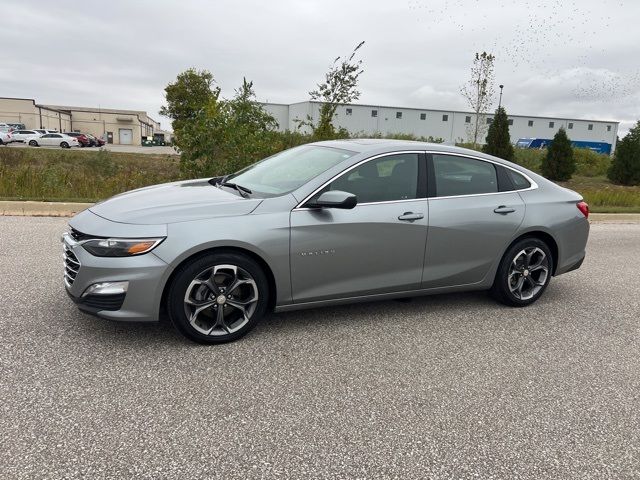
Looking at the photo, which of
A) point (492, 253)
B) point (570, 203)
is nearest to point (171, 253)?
point (492, 253)

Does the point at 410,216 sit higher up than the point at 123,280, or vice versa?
the point at 410,216

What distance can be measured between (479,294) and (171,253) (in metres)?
3.37

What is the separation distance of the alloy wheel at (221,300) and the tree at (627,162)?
2267 cm

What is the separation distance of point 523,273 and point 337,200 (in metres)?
2.28

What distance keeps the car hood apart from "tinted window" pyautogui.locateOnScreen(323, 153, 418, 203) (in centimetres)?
76

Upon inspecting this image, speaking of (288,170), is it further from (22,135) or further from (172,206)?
(22,135)

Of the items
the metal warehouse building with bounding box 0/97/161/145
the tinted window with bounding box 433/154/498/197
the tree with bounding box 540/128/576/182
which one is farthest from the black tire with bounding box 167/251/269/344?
the metal warehouse building with bounding box 0/97/161/145

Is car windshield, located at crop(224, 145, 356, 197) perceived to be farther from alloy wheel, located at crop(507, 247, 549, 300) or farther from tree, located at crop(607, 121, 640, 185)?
tree, located at crop(607, 121, 640, 185)

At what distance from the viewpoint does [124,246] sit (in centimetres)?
356

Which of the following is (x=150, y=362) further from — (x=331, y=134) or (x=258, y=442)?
(x=331, y=134)

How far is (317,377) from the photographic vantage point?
3490 mm

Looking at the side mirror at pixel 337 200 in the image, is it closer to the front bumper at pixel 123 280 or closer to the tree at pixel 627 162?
the front bumper at pixel 123 280

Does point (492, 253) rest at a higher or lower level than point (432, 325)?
higher

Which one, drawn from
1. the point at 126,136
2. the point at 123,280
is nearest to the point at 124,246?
the point at 123,280
